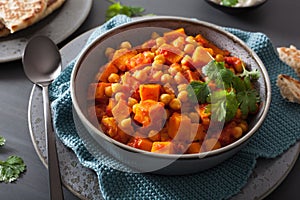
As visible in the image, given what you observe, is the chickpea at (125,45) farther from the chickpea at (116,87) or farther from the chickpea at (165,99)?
the chickpea at (165,99)

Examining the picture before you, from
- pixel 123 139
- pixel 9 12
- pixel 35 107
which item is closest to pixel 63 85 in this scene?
pixel 35 107

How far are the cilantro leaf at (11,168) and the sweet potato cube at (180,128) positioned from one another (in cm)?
61

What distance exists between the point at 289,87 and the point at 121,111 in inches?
28.4

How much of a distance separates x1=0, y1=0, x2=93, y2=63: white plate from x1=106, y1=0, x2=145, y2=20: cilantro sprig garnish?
0.37 ft

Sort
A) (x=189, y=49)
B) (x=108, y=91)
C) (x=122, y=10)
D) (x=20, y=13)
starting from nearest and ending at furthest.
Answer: (x=108, y=91) → (x=189, y=49) → (x=20, y=13) → (x=122, y=10)

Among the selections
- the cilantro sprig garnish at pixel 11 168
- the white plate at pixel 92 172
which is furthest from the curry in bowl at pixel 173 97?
the cilantro sprig garnish at pixel 11 168

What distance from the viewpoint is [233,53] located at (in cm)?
204

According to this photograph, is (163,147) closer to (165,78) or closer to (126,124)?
(126,124)

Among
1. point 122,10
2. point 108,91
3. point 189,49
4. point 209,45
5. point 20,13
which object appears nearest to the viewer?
point 108,91

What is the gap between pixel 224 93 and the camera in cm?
175

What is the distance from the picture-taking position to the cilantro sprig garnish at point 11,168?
5.96 ft

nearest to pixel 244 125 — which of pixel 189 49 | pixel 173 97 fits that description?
pixel 173 97

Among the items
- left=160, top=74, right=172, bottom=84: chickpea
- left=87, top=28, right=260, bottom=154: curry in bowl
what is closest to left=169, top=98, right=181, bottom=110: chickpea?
left=87, top=28, right=260, bottom=154: curry in bowl

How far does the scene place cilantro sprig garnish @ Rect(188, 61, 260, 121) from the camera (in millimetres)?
1732
